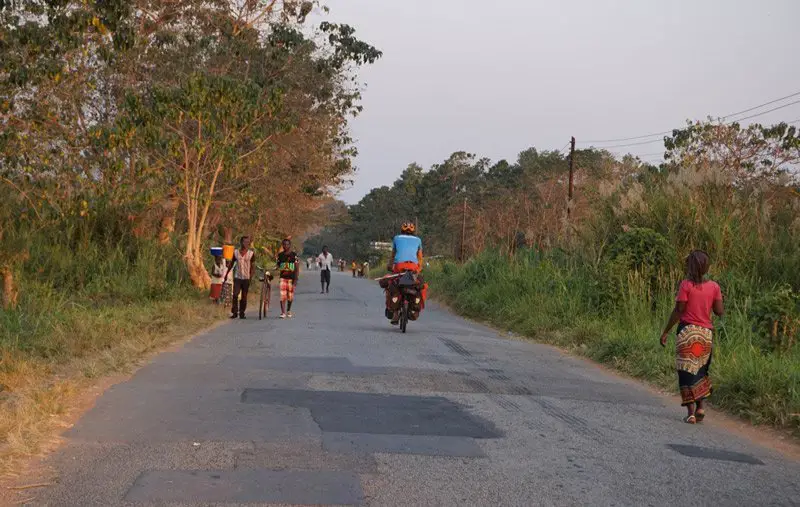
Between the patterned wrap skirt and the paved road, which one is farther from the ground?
the patterned wrap skirt

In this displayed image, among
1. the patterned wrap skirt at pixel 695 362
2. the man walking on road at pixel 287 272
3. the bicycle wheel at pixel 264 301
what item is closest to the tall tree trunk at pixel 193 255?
the bicycle wheel at pixel 264 301

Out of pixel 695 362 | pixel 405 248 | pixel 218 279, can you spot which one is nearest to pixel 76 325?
pixel 405 248

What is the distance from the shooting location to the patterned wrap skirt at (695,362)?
8281mm

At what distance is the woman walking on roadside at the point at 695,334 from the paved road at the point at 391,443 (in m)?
0.32

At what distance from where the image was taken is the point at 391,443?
6.53m

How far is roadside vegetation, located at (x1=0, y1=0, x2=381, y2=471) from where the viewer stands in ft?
36.1

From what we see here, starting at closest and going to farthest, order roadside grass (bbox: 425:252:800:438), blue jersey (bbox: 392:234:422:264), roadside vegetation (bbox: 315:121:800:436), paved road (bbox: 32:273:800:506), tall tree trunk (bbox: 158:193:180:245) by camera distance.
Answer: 1. paved road (bbox: 32:273:800:506)
2. roadside grass (bbox: 425:252:800:438)
3. roadside vegetation (bbox: 315:121:800:436)
4. blue jersey (bbox: 392:234:422:264)
5. tall tree trunk (bbox: 158:193:180:245)

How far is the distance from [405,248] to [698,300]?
27.3ft

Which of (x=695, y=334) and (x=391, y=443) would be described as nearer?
(x=391, y=443)

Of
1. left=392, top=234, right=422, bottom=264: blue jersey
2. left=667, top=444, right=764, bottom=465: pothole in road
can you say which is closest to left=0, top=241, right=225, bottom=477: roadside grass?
left=392, top=234, right=422, bottom=264: blue jersey

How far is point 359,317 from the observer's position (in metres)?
20.1

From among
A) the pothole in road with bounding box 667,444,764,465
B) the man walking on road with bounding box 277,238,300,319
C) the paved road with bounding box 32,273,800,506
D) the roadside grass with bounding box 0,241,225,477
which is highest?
the man walking on road with bounding box 277,238,300,319

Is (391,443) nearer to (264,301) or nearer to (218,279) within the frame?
(264,301)

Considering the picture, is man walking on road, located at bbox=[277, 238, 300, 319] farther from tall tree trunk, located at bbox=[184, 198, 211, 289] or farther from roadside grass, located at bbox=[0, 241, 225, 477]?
tall tree trunk, located at bbox=[184, 198, 211, 289]
